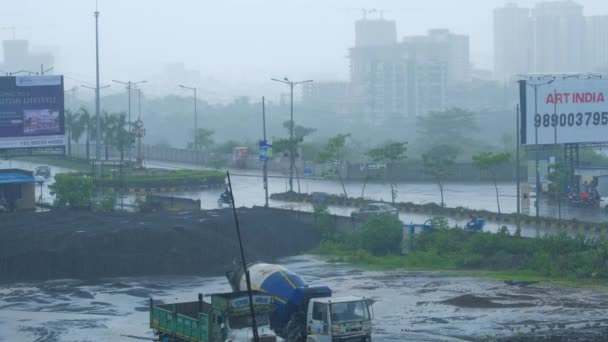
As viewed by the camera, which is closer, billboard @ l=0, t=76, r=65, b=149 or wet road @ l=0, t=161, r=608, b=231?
wet road @ l=0, t=161, r=608, b=231

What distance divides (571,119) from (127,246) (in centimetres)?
2684

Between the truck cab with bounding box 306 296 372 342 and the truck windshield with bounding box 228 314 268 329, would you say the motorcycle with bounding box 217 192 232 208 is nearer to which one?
the truck cab with bounding box 306 296 372 342

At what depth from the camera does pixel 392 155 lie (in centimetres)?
5184

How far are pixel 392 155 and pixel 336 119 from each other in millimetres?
133849

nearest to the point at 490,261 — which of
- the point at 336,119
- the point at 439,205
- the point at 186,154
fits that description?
the point at 439,205

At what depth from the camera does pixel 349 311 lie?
1998 cm

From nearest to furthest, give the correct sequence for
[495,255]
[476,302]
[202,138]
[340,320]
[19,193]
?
1. [340,320]
2. [476,302]
3. [495,255]
4. [19,193]
5. [202,138]

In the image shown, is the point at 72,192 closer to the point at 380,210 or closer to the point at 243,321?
the point at 380,210

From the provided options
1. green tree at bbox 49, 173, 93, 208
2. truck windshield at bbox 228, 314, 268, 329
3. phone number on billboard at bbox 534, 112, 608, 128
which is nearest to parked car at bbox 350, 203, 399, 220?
phone number on billboard at bbox 534, 112, 608, 128

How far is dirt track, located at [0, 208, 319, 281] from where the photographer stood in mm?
33156

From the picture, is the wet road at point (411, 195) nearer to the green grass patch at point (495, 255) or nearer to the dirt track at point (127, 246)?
the green grass patch at point (495, 255)

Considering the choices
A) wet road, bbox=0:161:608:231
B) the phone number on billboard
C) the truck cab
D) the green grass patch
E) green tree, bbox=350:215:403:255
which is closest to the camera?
the truck cab

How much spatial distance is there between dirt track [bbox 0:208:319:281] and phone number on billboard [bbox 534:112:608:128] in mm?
17835

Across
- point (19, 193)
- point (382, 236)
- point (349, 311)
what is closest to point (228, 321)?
point (349, 311)
